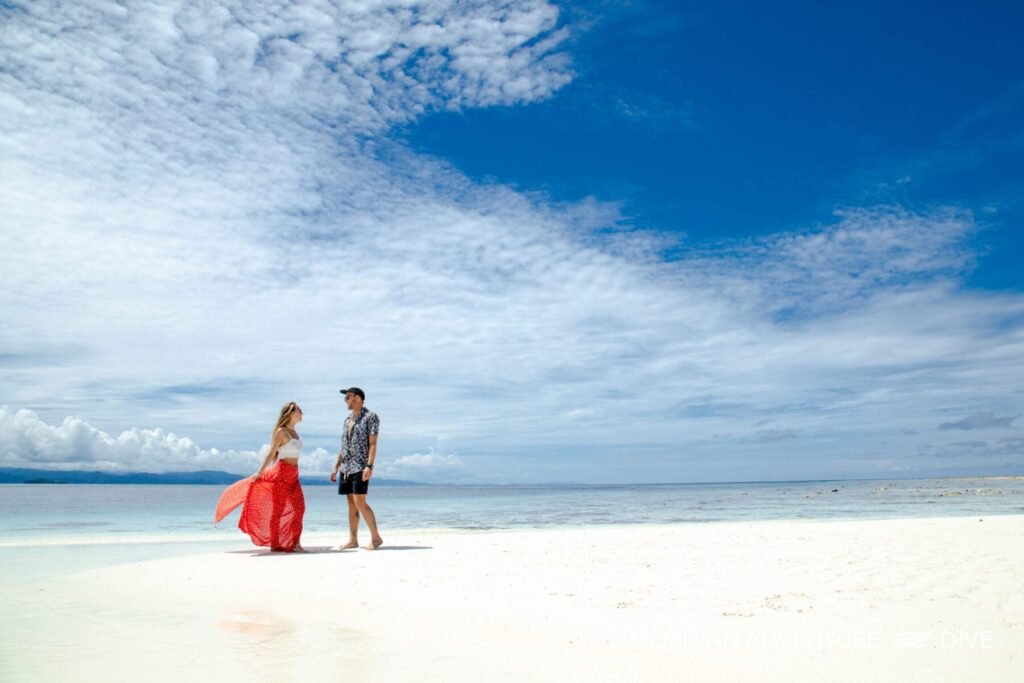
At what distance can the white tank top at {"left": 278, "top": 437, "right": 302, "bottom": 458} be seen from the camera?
10.1m

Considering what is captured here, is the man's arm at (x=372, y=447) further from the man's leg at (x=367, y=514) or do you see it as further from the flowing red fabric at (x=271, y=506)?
the flowing red fabric at (x=271, y=506)

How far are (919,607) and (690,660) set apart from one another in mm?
2825

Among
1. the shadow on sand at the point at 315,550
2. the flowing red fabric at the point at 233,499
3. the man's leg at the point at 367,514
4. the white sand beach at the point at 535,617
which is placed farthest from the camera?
the man's leg at the point at 367,514

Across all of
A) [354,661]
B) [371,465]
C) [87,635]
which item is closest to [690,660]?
[354,661]

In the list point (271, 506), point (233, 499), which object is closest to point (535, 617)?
point (271, 506)

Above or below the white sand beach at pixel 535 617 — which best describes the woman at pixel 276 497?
above

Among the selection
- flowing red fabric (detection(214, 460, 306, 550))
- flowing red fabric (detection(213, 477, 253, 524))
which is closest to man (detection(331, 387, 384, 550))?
flowing red fabric (detection(214, 460, 306, 550))

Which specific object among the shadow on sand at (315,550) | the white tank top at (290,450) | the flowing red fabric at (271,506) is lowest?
the shadow on sand at (315,550)

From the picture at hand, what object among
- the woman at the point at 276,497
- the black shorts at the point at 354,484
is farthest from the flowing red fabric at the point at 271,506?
the black shorts at the point at 354,484

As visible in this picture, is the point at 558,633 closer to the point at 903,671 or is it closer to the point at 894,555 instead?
the point at 903,671

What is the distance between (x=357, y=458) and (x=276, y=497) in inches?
51.9

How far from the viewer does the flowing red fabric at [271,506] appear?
396 inches

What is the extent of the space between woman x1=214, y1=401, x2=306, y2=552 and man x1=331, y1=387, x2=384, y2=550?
0.72 metres

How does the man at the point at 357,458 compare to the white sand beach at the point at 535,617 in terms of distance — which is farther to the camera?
A: the man at the point at 357,458
